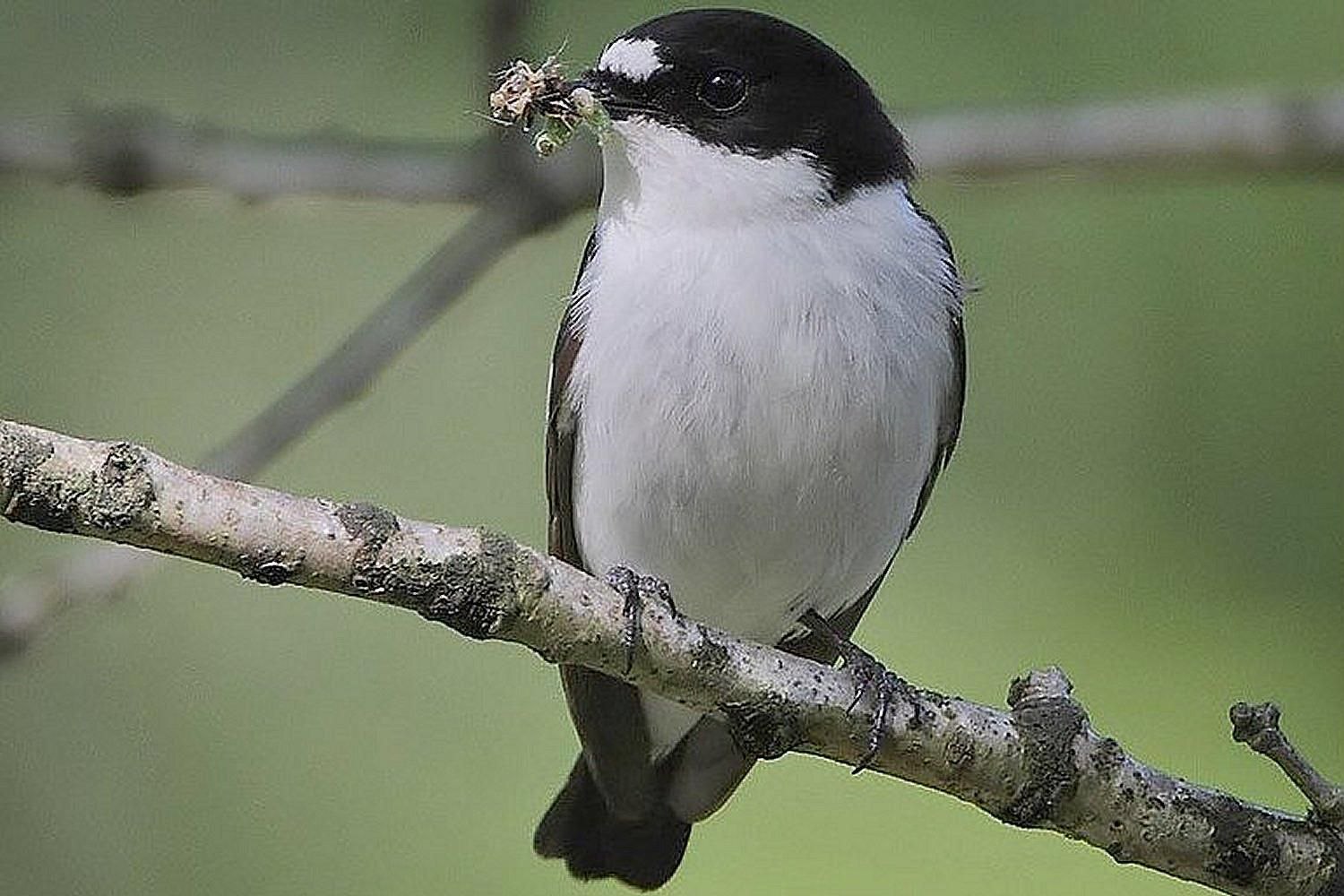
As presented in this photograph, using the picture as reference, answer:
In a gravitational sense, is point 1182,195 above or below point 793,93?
above

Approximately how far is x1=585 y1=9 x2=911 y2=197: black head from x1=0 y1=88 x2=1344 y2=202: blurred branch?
0.29 meters

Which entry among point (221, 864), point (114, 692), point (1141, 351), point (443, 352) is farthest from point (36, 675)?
point (1141, 351)

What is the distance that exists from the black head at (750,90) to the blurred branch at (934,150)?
29cm

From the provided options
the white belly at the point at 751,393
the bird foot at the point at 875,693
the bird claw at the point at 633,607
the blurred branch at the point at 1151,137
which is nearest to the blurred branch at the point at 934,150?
the blurred branch at the point at 1151,137

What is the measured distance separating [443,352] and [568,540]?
1549 millimetres

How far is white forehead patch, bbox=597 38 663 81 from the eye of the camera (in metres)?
2.91

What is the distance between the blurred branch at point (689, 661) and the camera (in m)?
2.08

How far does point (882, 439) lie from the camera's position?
3.00 meters

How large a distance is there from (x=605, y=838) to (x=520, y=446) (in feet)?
4.35

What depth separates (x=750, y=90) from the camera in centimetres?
301

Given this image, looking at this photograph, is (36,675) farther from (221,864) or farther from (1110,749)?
(1110,749)

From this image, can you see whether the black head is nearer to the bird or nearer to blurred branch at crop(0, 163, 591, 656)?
the bird

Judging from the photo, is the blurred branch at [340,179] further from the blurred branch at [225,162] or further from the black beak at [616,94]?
the black beak at [616,94]

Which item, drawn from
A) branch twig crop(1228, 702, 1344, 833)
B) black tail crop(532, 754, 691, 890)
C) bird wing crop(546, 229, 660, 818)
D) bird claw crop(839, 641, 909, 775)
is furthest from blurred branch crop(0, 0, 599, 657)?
branch twig crop(1228, 702, 1344, 833)
